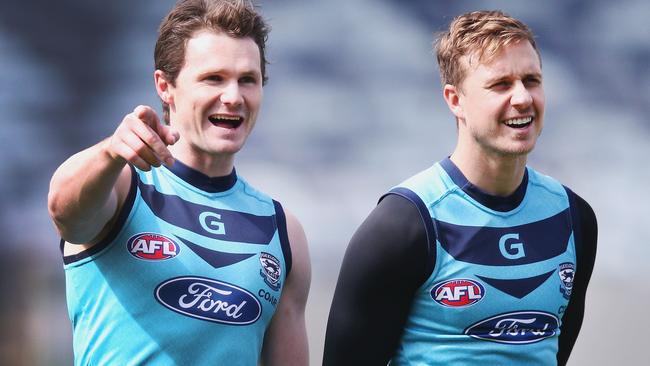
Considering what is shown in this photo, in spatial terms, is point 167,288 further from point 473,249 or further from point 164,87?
point 473,249

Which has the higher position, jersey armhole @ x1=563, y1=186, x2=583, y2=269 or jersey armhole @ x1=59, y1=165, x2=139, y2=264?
jersey armhole @ x1=563, y1=186, x2=583, y2=269

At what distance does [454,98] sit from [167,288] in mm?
1292

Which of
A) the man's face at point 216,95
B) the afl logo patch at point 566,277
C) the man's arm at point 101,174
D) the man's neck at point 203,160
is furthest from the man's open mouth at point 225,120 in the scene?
the afl logo patch at point 566,277

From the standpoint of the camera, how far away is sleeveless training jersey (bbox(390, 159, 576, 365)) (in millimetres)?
3293

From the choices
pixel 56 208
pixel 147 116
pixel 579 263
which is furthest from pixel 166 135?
pixel 579 263

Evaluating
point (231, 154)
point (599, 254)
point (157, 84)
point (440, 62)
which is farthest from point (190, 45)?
point (599, 254)

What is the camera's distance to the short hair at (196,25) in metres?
3.42

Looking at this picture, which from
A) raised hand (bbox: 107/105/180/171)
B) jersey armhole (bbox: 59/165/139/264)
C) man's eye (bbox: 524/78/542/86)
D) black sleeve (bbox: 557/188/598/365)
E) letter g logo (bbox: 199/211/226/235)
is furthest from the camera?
black sleeve (bbox: 557/188/598/365)

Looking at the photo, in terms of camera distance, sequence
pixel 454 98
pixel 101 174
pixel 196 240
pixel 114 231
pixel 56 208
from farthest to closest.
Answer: pixel 454 98
pixel 196 240
pixel 114 231
pixel 56 208
pixel 101 174

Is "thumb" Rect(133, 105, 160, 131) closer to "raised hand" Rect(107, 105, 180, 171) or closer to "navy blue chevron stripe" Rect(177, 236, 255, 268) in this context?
"raised hand" Rect(107, 105, 180, 171)

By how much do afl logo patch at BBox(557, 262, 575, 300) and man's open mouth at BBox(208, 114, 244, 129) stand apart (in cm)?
130

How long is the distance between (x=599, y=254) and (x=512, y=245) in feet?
10.8

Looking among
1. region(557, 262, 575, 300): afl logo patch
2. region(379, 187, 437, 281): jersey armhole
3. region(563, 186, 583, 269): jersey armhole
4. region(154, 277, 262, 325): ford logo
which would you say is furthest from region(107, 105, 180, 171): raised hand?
region(563, 186, 583, 269): jersey armhole

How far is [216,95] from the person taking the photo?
128 inches
